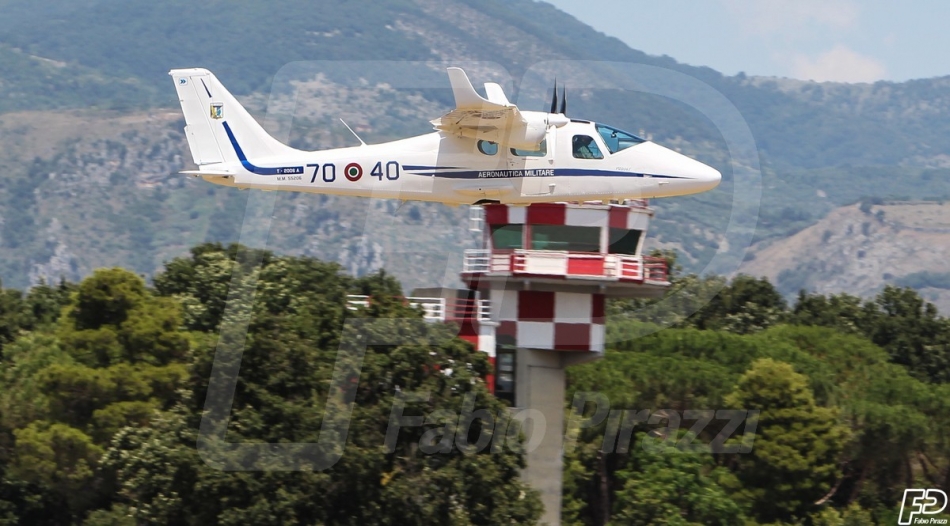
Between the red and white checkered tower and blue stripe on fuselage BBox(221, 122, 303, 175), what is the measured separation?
8.70 metres

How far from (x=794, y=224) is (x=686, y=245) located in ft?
303

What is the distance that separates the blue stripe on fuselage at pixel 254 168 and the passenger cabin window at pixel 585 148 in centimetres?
435

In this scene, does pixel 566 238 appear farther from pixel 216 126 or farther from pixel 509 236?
pixel 216 126

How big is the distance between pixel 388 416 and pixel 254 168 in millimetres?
6180

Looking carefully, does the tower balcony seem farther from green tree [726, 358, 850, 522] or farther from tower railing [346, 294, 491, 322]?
green tree [726, 358, 850, 522]

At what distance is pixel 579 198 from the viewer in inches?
816

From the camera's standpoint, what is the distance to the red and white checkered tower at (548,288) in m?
28.9

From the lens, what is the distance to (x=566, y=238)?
29.4 meters

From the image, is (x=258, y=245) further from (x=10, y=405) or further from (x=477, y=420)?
(x=10, y=405)

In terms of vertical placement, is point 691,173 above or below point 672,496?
above

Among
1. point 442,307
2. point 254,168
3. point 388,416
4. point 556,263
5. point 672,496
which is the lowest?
point 672,496

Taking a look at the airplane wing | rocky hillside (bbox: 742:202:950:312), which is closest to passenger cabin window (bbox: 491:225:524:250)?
the airplane wing

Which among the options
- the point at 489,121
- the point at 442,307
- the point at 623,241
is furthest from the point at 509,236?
the point at 489,121

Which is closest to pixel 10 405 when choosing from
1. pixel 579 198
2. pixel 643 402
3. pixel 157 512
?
pixel 157 512
